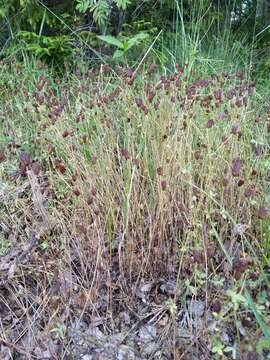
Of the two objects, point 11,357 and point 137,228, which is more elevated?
point 137,228

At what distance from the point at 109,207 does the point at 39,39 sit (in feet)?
9.11

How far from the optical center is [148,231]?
1.99m

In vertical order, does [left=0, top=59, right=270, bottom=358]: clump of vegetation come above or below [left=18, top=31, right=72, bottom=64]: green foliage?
below

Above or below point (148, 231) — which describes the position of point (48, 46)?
above

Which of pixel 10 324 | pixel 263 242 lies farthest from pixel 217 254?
pixel 10 324

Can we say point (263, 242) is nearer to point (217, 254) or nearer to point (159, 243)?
point (217, 254)

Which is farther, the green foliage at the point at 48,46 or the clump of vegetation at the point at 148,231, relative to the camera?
the green foliage at the point at 48,46

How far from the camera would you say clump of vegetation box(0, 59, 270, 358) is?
5.59ft

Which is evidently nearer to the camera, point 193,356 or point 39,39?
point 193,356

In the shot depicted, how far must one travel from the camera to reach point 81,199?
1952 mm

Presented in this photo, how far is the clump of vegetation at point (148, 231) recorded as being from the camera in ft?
5.59

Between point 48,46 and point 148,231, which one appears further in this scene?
point 48,46

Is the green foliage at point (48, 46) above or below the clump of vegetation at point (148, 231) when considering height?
above

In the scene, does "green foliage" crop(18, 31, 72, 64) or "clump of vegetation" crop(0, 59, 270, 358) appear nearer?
"clump of vegetation" crop(0, 59, 270, 358)
